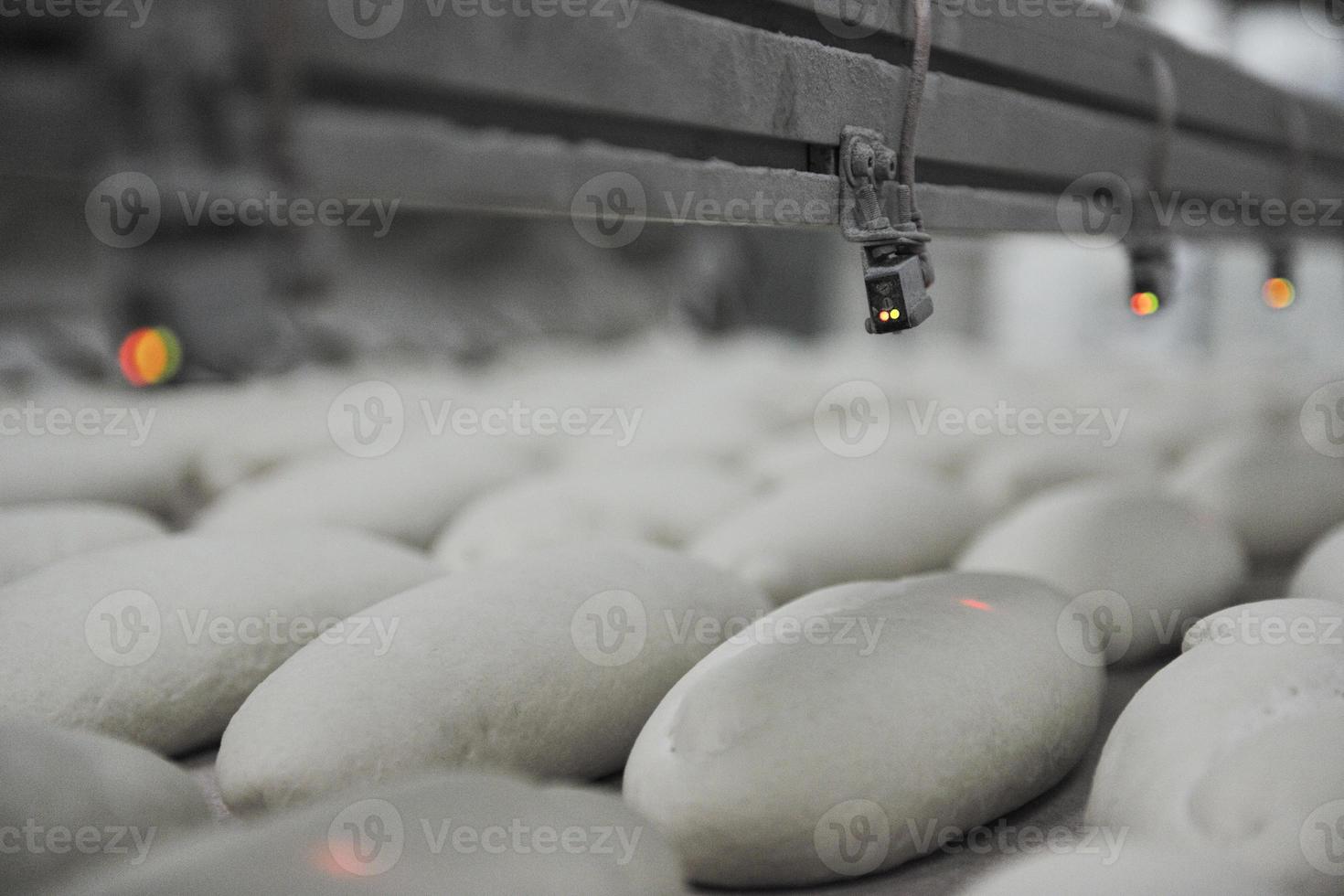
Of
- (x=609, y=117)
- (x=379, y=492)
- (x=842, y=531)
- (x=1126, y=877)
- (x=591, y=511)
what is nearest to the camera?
(x=1126, y=877)

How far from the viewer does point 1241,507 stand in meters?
1.51

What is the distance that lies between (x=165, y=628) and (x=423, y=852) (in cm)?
50

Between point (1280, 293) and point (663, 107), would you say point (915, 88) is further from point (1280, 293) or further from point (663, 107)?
point (1280, 293)

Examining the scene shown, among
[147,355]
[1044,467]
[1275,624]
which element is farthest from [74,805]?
[1044,467]

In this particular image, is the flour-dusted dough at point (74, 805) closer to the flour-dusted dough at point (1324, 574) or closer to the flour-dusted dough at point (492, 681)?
the flour-dusted dough at point (492, 681)

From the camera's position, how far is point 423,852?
1.85ft

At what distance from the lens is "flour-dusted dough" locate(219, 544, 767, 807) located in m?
0.78

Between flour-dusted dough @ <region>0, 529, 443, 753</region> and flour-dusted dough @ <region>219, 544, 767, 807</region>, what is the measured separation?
47 millimetres

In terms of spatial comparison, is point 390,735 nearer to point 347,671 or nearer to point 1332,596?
point 347,671

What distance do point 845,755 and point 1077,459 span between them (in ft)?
3.71

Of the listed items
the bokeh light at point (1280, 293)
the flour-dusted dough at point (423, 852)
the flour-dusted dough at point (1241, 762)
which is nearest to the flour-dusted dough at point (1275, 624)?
the flour-dusted dough at point (1241, 762)

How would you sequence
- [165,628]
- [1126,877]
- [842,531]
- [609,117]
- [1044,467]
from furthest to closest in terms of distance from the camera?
1. [1044,467]
2. [842,531]
3. [165,628]
4. [609,117]
5. [1126,877]

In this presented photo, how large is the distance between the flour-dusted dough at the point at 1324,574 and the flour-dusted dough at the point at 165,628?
84 cm

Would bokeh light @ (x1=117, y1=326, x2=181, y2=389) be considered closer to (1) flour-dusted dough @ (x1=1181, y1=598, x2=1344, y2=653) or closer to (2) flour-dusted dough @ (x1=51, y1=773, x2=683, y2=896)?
(2) flour-dusted dough @ (x1=51, y1=773, x2=683, y2=896)
